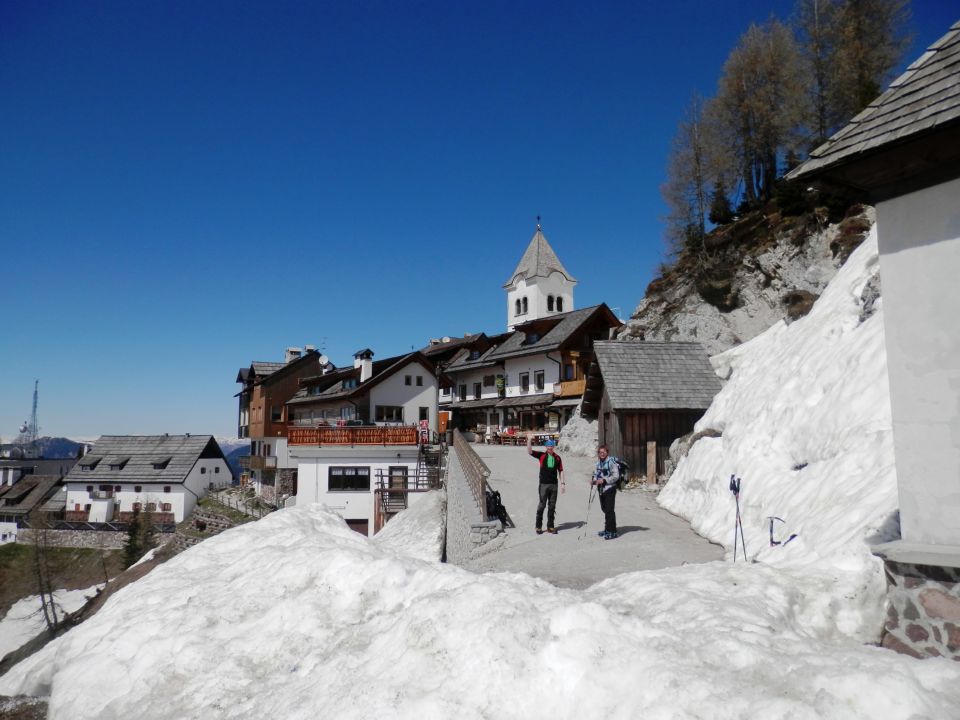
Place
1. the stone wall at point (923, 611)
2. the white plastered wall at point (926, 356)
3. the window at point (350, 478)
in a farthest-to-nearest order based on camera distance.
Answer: the window at point (350, 478) → the white plastered wall at point (926, 356) → the stone wall at point (923, 611)

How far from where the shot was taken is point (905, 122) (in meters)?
5.26

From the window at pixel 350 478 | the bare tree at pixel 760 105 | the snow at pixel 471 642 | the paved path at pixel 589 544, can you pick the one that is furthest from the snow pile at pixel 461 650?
the bare tree at pixel 760 105

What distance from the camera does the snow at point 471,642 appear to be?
3.42 meters

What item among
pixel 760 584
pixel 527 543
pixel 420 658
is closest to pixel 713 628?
pixel 760 584

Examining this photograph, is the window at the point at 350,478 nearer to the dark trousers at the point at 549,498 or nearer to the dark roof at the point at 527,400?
the dark roof at the point at 527,400

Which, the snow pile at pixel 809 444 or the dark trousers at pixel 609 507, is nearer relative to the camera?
the snow pile at pixel 809 444

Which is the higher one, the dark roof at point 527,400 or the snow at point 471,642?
the dark roof at point 527,400

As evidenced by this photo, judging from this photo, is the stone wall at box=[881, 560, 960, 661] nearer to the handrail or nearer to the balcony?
the handrail

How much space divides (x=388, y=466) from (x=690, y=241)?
22.1 meters

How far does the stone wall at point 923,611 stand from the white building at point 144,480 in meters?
55.1

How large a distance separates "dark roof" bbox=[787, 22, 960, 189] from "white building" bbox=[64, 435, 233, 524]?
5536 centimetres

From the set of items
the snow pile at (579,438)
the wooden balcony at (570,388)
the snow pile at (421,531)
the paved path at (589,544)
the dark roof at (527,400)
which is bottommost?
the snow pile at (421,531)

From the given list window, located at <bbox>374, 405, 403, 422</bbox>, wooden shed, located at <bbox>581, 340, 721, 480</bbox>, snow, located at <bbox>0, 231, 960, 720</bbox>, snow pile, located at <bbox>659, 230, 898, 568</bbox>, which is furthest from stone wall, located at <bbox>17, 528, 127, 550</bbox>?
snow, located at <bbox>0, 231, 960, 720</bbox>

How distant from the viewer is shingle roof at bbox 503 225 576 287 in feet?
212
